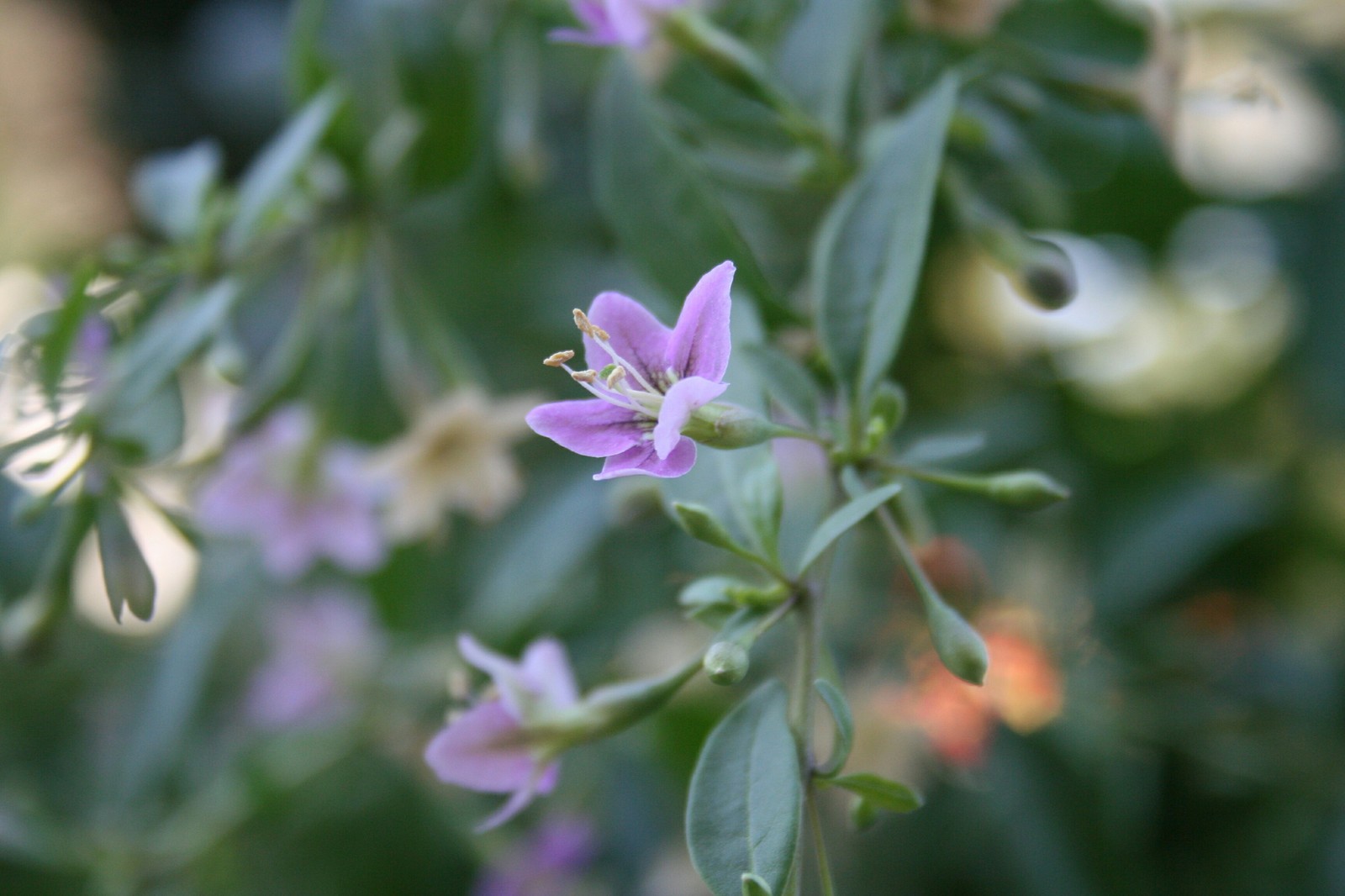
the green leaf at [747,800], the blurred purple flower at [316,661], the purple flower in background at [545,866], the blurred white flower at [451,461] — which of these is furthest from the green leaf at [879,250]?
the blurred purple flower at [316,661]

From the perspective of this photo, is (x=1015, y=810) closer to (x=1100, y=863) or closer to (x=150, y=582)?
(x=1100, y=863)

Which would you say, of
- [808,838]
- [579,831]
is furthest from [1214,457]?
[579,831]

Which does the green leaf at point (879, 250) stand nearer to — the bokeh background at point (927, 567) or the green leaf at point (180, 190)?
the bokeh background at point (927, 567)

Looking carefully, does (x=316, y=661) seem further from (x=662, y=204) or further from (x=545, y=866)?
(x=662, y=204)

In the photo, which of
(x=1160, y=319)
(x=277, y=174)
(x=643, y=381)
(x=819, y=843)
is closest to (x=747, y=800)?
(x=819, y=843)

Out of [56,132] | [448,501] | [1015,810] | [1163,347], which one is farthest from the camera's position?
[56,132]
